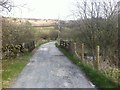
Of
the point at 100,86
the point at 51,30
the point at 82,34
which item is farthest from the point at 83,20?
the point at 51,30

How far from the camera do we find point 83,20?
31.4 meters

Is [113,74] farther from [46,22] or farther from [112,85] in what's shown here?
[46,22]

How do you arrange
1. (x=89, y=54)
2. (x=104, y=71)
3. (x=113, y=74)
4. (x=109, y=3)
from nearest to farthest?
(x=113, y=74) → (x=104, y=71) → (x=109, y=3) → (x=89, y=54)

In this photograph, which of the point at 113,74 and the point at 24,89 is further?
the point at 113,74

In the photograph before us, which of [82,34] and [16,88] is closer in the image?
[16,88]

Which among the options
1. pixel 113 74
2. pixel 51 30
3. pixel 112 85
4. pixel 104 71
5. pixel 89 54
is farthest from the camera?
pixel 51 30

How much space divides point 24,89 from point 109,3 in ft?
53.5

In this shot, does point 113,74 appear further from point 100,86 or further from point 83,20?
point 83,20

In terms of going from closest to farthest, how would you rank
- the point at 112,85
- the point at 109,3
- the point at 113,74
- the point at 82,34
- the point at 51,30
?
the point at 112,85
the point at 113,74
the point at 109,3
the point at 82,34
the point at 51,30

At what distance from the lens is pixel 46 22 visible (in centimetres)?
12712

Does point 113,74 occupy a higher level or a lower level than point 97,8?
lower

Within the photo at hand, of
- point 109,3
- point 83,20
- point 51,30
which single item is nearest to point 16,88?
point 109,3

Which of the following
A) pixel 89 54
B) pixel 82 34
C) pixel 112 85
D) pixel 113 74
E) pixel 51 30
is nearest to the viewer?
pixel 112 85

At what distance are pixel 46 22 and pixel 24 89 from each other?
115871mm
